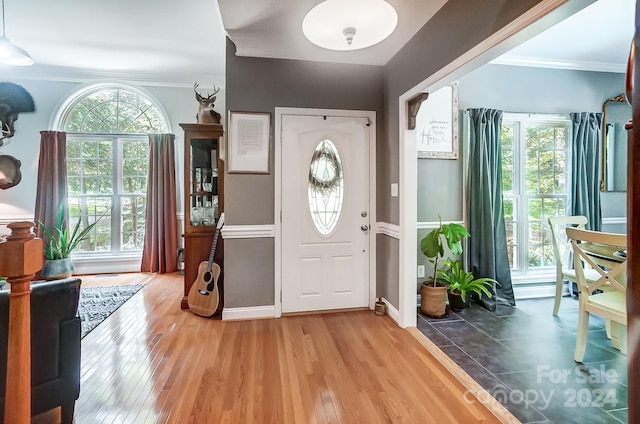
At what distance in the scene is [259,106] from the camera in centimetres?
288

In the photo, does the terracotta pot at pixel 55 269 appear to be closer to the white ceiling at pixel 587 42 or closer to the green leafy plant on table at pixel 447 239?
the green leafy plant on table at pixel 447 239

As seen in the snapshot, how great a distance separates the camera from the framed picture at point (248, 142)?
9.35 feet

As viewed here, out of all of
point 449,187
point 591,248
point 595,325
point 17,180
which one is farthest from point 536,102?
point 17,180

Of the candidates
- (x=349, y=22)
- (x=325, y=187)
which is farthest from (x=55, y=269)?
(x=349, y=22)

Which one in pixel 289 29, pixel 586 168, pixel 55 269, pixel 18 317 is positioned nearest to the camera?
pixel 18 317

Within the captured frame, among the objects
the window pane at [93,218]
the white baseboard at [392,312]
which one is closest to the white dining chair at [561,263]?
the white baseboard at [392,312]

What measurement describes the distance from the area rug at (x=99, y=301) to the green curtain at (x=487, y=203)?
3.89m

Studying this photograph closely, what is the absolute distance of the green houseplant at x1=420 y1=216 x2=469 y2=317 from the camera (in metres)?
2.78

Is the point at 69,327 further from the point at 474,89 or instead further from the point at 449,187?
the point at 474,89

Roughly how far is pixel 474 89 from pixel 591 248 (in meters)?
2.02

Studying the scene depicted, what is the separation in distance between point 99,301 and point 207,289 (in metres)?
1.39

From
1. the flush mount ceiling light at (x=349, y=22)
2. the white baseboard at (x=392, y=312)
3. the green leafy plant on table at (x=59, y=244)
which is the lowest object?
the white baseboard at (x=392, y=312)

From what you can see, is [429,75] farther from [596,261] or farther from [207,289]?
[207,289]

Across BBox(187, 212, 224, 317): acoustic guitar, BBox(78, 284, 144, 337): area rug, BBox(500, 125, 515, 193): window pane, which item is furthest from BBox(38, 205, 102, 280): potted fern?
BBox(500, 125, 515, 193): window pane
